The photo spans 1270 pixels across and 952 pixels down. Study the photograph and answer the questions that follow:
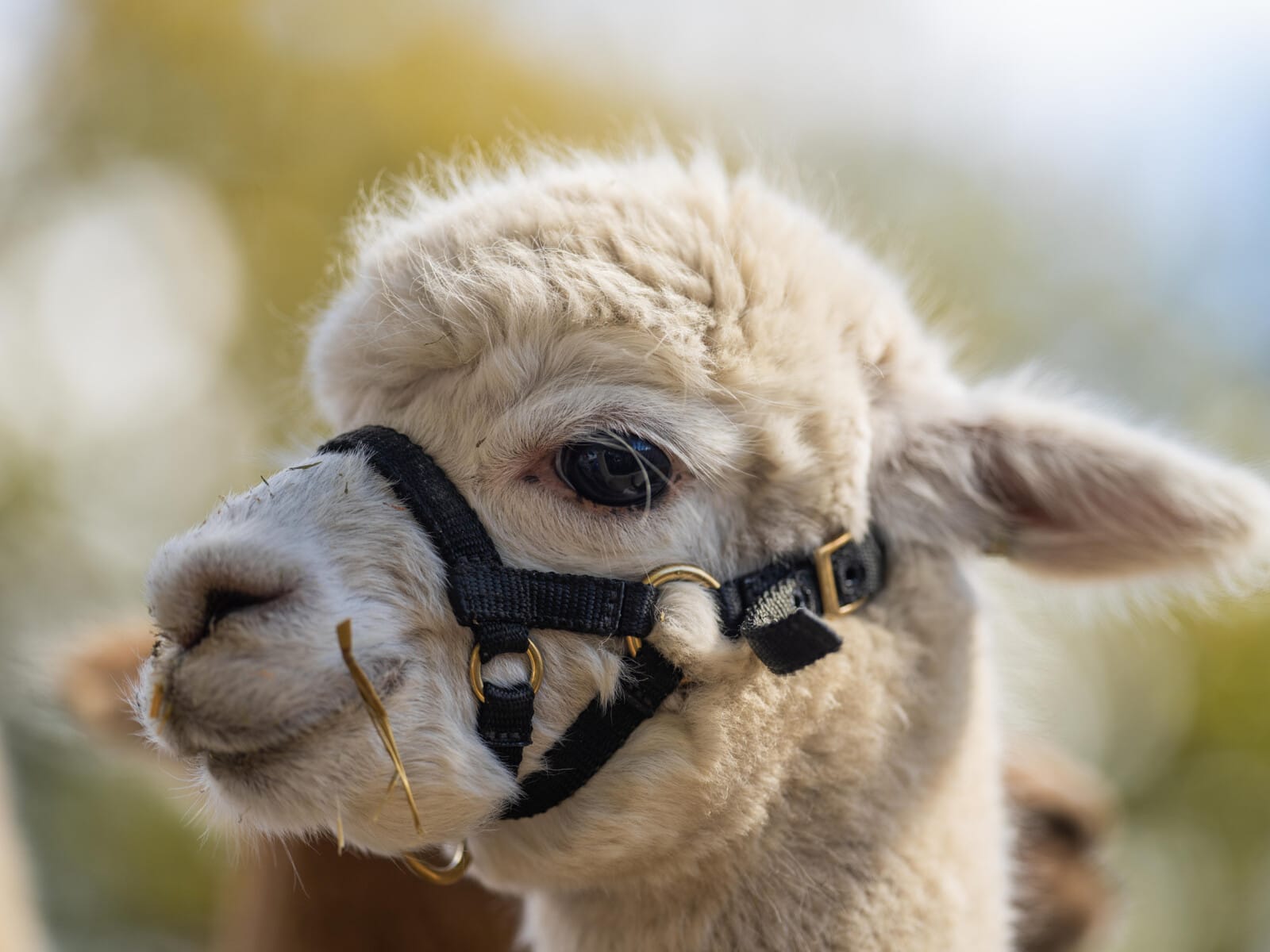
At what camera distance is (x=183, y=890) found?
10289 mm

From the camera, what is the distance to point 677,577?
163cm

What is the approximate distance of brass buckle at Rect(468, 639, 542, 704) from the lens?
5.00 feet

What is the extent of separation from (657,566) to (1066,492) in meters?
0.85

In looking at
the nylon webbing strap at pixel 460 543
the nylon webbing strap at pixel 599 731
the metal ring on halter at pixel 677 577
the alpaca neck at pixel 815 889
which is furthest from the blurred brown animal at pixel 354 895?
the metal ring on halter at pixel 677 577

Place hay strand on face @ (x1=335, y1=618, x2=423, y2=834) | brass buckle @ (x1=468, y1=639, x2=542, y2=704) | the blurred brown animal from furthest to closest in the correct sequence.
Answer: the blurred brown animal < brass buckle @ (x1=468, y1=639, x2=542, y2=704) < hay strand on face @ (x1=335, y1=618, x2=423, y2=834)

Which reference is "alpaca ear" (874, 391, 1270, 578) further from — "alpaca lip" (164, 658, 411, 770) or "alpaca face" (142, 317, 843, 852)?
"alpaca lip" (164, 658, 411, 770)

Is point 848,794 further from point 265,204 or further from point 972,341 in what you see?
point 265,204

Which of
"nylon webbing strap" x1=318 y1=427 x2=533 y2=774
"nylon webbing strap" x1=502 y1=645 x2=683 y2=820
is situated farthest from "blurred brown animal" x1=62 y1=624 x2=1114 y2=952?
"nylon webbing strap" x1=318 y1=427 x2=533 y2=774

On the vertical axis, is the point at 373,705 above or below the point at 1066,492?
below

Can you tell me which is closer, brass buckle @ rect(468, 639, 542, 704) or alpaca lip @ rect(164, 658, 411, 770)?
alpaca lip @ rect(164, 658, 411, 770)

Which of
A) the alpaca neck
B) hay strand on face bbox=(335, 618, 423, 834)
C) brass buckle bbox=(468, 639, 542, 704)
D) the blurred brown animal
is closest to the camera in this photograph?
hay strand on face bbox=(335, 618, 423, 834)

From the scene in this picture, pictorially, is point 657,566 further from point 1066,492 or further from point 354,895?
point 354,895

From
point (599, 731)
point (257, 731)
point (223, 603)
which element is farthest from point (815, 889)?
point (223, 603)

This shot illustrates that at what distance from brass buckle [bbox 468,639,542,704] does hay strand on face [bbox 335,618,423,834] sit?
0.15 m
